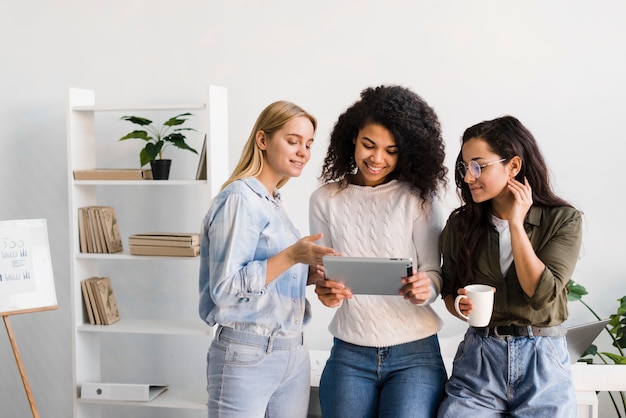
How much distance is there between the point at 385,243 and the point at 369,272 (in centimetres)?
31

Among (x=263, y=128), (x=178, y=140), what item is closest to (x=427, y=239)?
(x=263, y=128)

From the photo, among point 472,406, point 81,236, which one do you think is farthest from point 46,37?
point 472,406

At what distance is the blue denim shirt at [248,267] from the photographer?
1.93 metres

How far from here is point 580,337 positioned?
113 inches

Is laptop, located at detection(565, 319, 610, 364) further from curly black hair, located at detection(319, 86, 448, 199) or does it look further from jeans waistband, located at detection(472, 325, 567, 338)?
curly black hair, located at detection(319, 86, 448, 199)

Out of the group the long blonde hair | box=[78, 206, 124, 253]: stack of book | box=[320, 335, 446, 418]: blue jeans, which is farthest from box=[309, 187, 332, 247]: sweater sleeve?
box=[78, 206, 124, 253]: stack of book

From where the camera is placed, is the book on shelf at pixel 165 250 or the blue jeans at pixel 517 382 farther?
the book on shelf at pixel 165 250

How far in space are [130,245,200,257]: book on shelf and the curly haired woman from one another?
49.2 inches

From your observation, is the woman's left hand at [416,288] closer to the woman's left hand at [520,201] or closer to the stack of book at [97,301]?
the woman's left hand at [520,201]

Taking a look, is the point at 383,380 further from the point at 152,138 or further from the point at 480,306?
the point at 152,138

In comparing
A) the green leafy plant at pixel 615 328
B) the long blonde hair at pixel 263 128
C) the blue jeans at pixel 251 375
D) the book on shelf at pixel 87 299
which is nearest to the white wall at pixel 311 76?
the green leafy plant at pixel 615 328

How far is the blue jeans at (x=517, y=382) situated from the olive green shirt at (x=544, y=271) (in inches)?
2.4

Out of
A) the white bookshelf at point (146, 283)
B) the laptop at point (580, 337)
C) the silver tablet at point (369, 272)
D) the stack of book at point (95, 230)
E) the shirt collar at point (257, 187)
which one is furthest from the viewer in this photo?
the white bookshelf at point (146, 283)

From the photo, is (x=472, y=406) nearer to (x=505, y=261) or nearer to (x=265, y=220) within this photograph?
(x=505, y=261)
